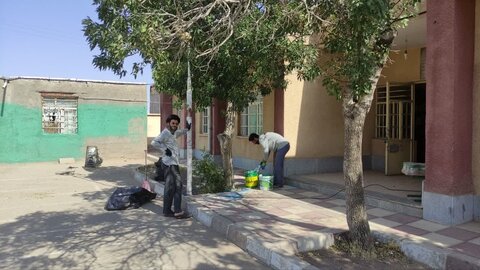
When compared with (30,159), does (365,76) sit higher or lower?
higher

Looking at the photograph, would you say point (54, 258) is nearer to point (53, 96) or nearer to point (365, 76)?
point (365, 76)

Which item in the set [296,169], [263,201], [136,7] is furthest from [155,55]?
[296,169]

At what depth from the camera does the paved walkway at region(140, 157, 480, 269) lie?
15.6 feet

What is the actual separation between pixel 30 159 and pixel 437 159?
16.5 metres

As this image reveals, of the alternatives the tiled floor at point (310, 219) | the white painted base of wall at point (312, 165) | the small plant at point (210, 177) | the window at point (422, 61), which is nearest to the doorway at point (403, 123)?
the window at point (422, 61)

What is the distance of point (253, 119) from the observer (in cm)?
1220

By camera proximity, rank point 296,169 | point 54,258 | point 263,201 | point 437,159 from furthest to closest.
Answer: point 296,169, point 263,201, point 437,159, point 54,258

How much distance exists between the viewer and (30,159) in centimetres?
1750

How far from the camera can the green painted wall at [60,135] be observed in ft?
56.0

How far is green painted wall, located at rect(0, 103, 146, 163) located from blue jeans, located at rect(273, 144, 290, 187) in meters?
12.0

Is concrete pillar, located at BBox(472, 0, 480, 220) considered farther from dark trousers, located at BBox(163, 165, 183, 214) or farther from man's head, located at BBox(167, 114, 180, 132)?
man's head, located at BBox(167, 114, 180, 132)

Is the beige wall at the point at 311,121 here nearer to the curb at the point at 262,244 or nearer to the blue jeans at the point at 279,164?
the blue jeans at the point at 279,164

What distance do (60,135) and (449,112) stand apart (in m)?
16.4

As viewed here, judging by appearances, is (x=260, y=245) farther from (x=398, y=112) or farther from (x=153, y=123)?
(x=153, y=123)
